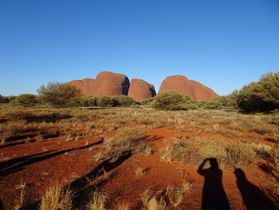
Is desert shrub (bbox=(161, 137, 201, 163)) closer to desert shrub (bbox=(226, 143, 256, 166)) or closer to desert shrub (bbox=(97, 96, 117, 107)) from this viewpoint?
desert shrub (bbox=(226, 143, 256, 166))

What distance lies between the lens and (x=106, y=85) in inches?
3853

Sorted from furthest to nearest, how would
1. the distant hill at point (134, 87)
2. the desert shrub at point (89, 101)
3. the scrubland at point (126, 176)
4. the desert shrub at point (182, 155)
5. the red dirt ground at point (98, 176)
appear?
the distant hill at point (134, 87) → the desert shrub at point (89, 101) → the desert shrub at point (182, 155) → the red dirt ground at point (98, 176) → the scrubland at point (126, 176)

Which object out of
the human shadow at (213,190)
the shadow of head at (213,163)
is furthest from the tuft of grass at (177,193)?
the shadow of head at (213,163)

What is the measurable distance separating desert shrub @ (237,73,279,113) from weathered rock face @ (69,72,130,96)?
75082mm

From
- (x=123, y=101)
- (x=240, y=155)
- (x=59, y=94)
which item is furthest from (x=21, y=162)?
(x=123, y=101)

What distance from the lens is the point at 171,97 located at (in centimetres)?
3750

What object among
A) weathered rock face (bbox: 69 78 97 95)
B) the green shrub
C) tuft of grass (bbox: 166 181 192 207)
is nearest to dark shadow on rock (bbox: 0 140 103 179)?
tuft of grass (bbox: 166 181 192 207)

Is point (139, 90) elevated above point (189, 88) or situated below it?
below

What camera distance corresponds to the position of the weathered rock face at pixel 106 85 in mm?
96375

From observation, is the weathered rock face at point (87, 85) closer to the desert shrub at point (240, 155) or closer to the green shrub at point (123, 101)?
the green shrub at point (123, 101)

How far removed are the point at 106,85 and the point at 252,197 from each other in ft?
315

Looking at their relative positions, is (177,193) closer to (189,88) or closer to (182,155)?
(182,155)

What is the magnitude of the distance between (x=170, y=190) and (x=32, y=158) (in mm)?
4207

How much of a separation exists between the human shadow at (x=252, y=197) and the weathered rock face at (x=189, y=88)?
284ft
